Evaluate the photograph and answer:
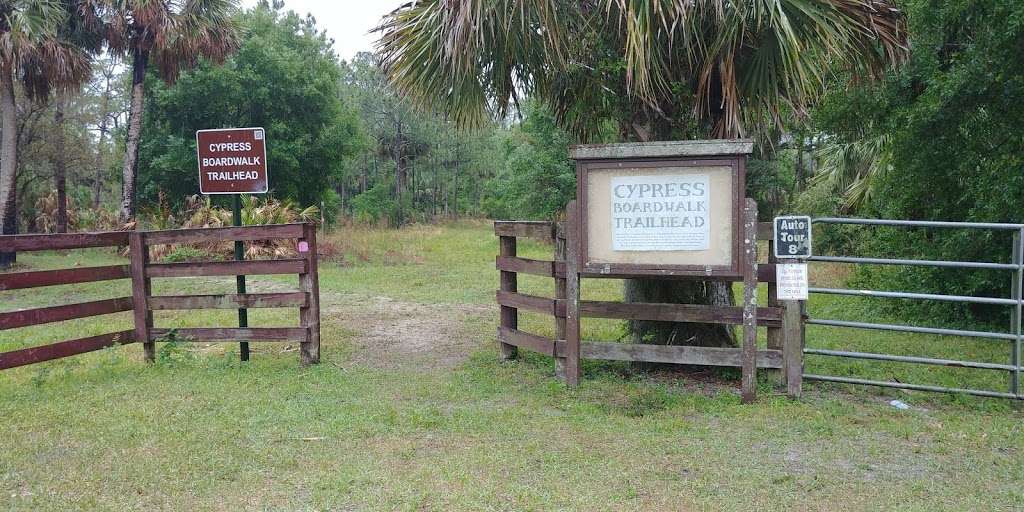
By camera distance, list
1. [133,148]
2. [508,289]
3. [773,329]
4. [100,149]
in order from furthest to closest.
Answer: [100,149]
[133,148]
[508,289]
[773,329]

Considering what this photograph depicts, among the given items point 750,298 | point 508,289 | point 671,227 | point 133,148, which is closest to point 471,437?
point 671,227

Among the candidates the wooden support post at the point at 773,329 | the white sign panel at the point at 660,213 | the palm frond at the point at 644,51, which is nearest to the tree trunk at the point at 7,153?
the palm frond at the point at 644,51

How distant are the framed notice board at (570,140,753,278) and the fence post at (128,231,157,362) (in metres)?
4.22

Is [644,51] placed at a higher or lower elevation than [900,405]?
higher

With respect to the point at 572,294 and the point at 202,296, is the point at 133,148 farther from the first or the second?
the point at 572,294

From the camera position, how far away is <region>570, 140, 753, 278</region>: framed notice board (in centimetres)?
582

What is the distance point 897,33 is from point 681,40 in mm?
1817

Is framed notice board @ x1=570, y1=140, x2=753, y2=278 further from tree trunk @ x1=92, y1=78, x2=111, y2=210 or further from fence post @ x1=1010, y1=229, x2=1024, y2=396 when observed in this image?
tree trunk @ x1=92, y1=78, x2=111, y2=210

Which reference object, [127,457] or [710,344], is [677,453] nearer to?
[710,344]

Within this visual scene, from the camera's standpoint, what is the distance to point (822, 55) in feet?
20.5

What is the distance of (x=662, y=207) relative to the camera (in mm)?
5973

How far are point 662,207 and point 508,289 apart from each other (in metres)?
2.08

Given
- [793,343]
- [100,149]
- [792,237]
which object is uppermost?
[100,149]

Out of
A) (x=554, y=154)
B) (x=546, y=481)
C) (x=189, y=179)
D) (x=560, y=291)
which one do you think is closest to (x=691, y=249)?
(x=560, y=291)
